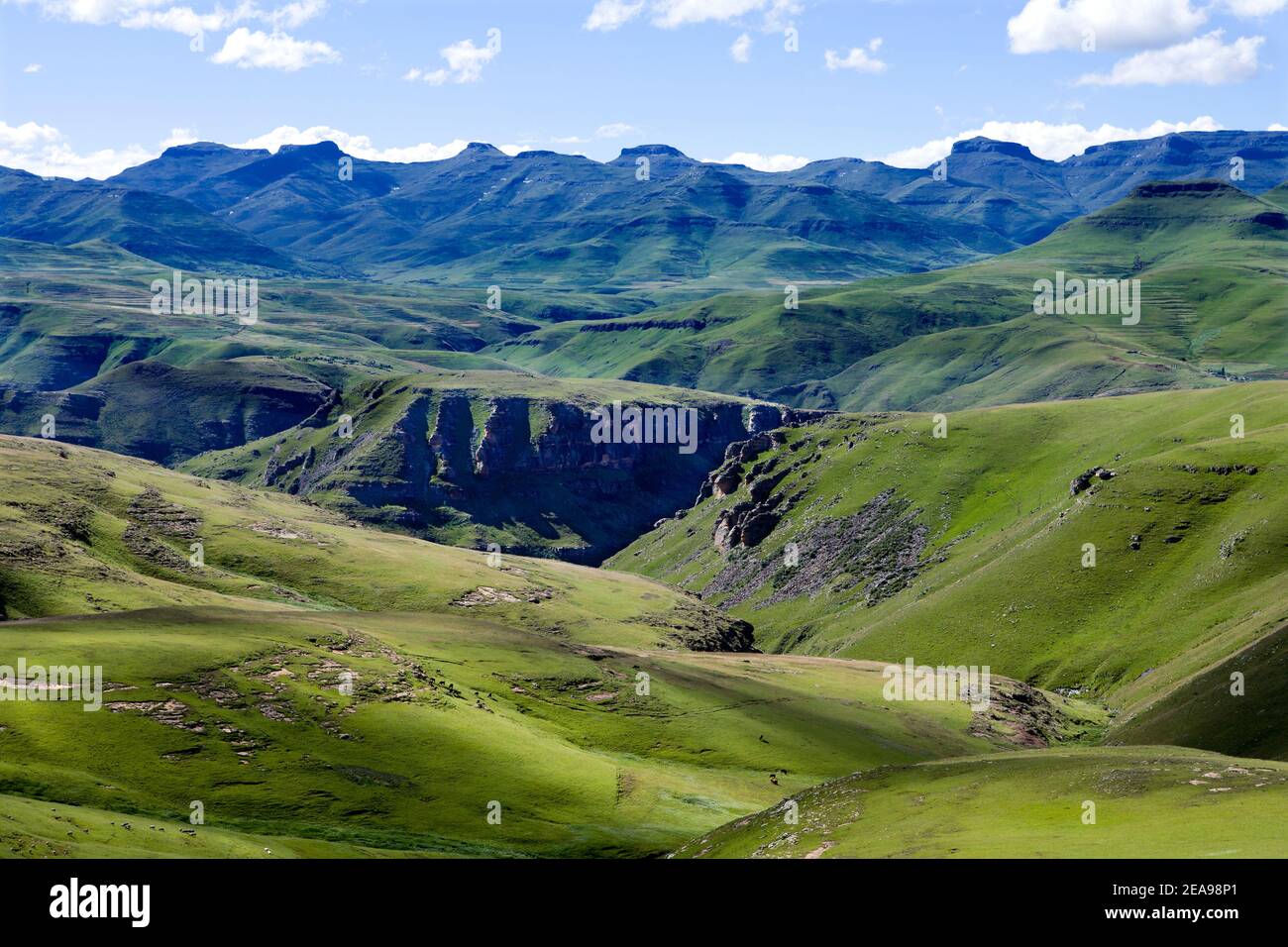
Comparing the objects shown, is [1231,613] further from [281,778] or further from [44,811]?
[44,811]

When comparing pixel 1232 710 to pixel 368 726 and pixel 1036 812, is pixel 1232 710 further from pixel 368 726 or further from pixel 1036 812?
pixel 368 726

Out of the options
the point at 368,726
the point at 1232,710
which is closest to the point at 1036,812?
the point at 1232,710

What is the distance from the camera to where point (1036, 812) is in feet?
255

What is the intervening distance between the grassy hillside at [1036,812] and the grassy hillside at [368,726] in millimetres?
15299

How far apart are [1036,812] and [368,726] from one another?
196ft

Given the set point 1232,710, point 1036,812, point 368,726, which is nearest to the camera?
point 1036,812

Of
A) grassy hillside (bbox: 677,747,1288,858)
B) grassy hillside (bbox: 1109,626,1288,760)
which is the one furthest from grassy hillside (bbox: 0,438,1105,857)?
grassy hillside (bbox: 1109,626,1288,760)

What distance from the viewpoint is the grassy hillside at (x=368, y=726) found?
91.4 metres

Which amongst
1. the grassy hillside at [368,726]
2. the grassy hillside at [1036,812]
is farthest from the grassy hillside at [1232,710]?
the grassy hillside at [1036,812]

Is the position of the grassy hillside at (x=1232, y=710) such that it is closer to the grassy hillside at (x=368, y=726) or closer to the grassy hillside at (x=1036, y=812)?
the grassy hillside at (x=368, y=726)

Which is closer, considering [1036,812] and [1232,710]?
[1036,812]
